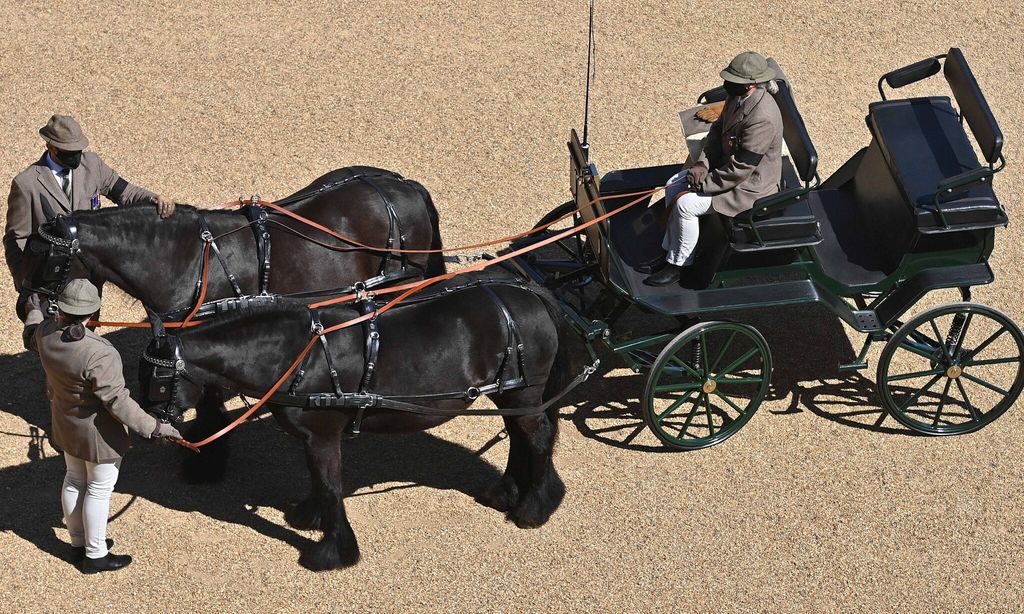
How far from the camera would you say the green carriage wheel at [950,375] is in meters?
8.41

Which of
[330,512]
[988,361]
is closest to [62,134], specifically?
[330,512]

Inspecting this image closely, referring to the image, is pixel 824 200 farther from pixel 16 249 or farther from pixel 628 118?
pixel 16 249

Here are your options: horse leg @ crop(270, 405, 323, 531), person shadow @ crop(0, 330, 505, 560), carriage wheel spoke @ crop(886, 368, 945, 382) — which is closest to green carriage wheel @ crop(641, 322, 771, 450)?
carriage wheel spoke @ crop(886, 368, 945, 382)

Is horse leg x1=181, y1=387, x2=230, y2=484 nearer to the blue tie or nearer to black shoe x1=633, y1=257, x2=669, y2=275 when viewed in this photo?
the blue tie

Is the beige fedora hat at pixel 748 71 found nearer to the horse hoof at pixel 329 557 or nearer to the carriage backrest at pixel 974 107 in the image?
the carriage backrest at pixel 974 107

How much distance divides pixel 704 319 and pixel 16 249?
15.6ft

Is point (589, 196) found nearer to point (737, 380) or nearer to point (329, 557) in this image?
point (737, 380)

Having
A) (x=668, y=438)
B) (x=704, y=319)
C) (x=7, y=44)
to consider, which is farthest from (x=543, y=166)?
(x=7, y=44)

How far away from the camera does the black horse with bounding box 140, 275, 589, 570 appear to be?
266 inches

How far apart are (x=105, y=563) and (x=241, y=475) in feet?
3.73


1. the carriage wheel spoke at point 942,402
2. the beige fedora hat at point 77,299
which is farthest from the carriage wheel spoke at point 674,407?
the beige fedora hat at point 77,299

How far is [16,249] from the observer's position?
801 centimetres

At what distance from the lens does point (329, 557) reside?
25.3 feet

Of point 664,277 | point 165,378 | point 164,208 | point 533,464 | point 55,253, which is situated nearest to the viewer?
point 165,378
